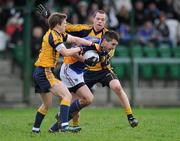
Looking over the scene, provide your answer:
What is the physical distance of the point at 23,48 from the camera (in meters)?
22.5

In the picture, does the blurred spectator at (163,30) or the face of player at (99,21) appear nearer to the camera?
the face of player at (99,21)

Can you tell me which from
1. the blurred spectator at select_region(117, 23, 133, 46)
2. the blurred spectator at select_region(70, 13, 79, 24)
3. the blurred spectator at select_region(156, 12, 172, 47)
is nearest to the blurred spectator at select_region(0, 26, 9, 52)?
the blurred spectator at select_region(70, 13, 79, 24)

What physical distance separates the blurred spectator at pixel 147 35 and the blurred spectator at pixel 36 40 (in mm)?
3378

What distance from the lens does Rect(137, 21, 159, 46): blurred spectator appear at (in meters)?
23.5

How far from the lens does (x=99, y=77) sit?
13672 millimetres

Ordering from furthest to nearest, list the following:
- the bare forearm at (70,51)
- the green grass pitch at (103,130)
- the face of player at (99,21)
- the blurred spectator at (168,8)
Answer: the blurred spectator at (168,8), the face of player at (99,21), the bare forearm at (70,51), the green grass pitch at (103,130)

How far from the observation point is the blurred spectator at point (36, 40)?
22.5 metres

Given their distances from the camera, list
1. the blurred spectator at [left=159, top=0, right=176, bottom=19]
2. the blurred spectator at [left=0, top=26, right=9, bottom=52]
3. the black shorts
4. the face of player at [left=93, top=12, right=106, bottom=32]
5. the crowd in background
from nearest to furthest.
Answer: the face of player at [left=93, top=12, right=106, bottom=32]
the black shorts
the blurred spectator at [left=0, top=26, right=9, bottom=52]
the crowd in background
the blurred spectator at [left=159, top=0, right=176, bottom=19]

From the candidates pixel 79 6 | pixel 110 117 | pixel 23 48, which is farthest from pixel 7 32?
pixel 110 117

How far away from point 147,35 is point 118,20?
1.12 meters

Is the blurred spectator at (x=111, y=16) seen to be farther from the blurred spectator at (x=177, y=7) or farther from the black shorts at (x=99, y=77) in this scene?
the black shorts at (x=99, y=77)

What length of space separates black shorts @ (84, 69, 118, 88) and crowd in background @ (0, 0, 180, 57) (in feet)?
28.3

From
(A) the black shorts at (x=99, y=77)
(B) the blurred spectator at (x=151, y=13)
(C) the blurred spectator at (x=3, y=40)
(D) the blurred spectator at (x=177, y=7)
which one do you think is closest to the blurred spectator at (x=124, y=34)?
(B) the blurred spectator at (x=151, y=13)

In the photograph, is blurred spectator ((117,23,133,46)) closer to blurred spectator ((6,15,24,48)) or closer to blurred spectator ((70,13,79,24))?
blurred spectator ((70,13,79,24))
